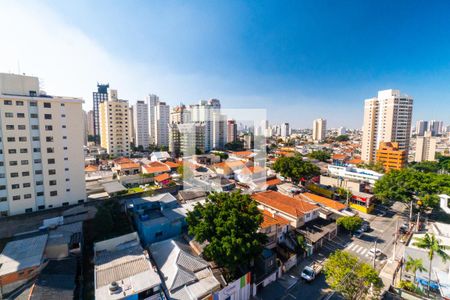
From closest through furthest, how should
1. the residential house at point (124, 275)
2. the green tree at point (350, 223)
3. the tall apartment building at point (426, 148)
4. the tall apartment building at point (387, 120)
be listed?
the residential house at point (124, 275) < the green tree at point (350, 223) < the tall apartment building at point (387, 120) < the tall apartment building at point (426, 148)

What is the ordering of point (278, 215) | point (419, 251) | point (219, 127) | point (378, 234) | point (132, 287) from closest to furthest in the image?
point (132, 287) → point (419, 251) → point (278, 215) → point (378, 234) → point (219, 127)

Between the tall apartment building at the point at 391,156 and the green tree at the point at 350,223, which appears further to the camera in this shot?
the tall apartment building at the point at 391,156

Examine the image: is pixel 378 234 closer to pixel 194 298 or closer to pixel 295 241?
pixel 295 241

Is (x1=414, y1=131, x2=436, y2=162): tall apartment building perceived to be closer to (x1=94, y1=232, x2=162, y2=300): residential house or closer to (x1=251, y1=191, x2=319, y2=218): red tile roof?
(x1=251, y1=191, x2=319, y2=218): red tile roof

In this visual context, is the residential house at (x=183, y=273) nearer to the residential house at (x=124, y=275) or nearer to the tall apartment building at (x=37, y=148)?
the residential house at (x=124, y=275)

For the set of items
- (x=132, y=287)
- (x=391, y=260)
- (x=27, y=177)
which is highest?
(x=27, y=177)

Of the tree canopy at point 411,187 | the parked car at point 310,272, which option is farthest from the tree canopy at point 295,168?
the parked car at point 310,272

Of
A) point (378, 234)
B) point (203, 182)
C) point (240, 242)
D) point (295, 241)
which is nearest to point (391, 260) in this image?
point (378, 234)
